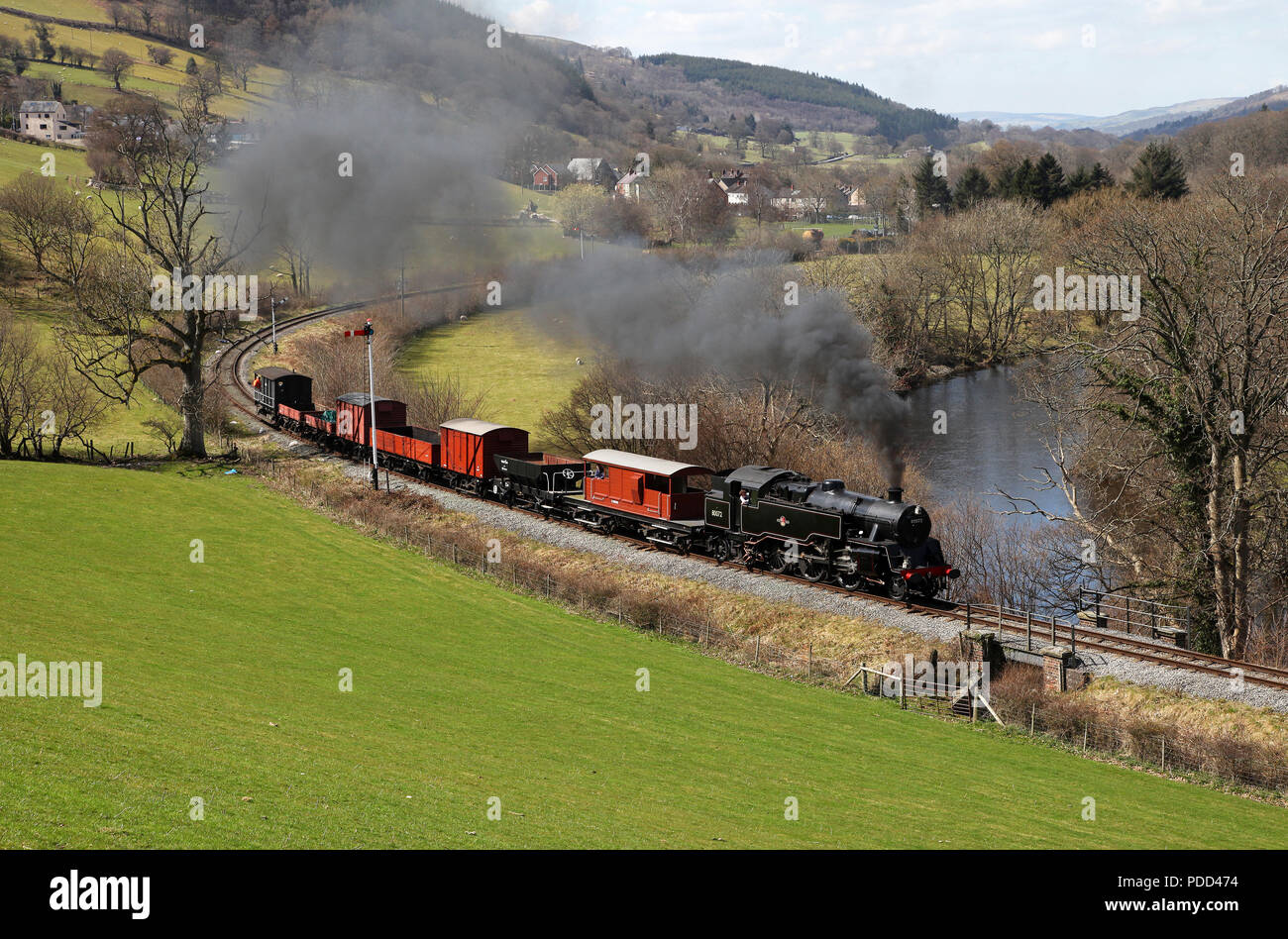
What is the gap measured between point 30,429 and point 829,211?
14301 cm

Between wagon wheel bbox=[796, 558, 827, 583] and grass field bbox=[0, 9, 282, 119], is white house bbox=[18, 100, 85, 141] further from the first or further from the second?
wagon wheel bbox=[796, 558, 827, 583]

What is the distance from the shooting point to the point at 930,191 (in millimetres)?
125625

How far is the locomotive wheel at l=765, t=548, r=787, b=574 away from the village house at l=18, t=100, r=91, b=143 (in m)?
115

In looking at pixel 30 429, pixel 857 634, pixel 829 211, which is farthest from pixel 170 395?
pixel 829 211

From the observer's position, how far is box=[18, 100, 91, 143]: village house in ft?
386

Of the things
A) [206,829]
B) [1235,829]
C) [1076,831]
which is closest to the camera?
[206,829]

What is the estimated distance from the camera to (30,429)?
164ft

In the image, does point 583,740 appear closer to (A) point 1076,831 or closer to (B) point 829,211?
(A) point 1076,831

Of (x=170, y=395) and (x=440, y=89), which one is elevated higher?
(x=440, y=89)

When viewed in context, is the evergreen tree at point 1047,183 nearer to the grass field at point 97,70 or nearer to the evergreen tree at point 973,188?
the evergreen tree at point 973,188

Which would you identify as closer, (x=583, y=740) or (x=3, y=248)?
(x=583, y=740)

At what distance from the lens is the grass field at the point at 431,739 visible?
42.3ft
